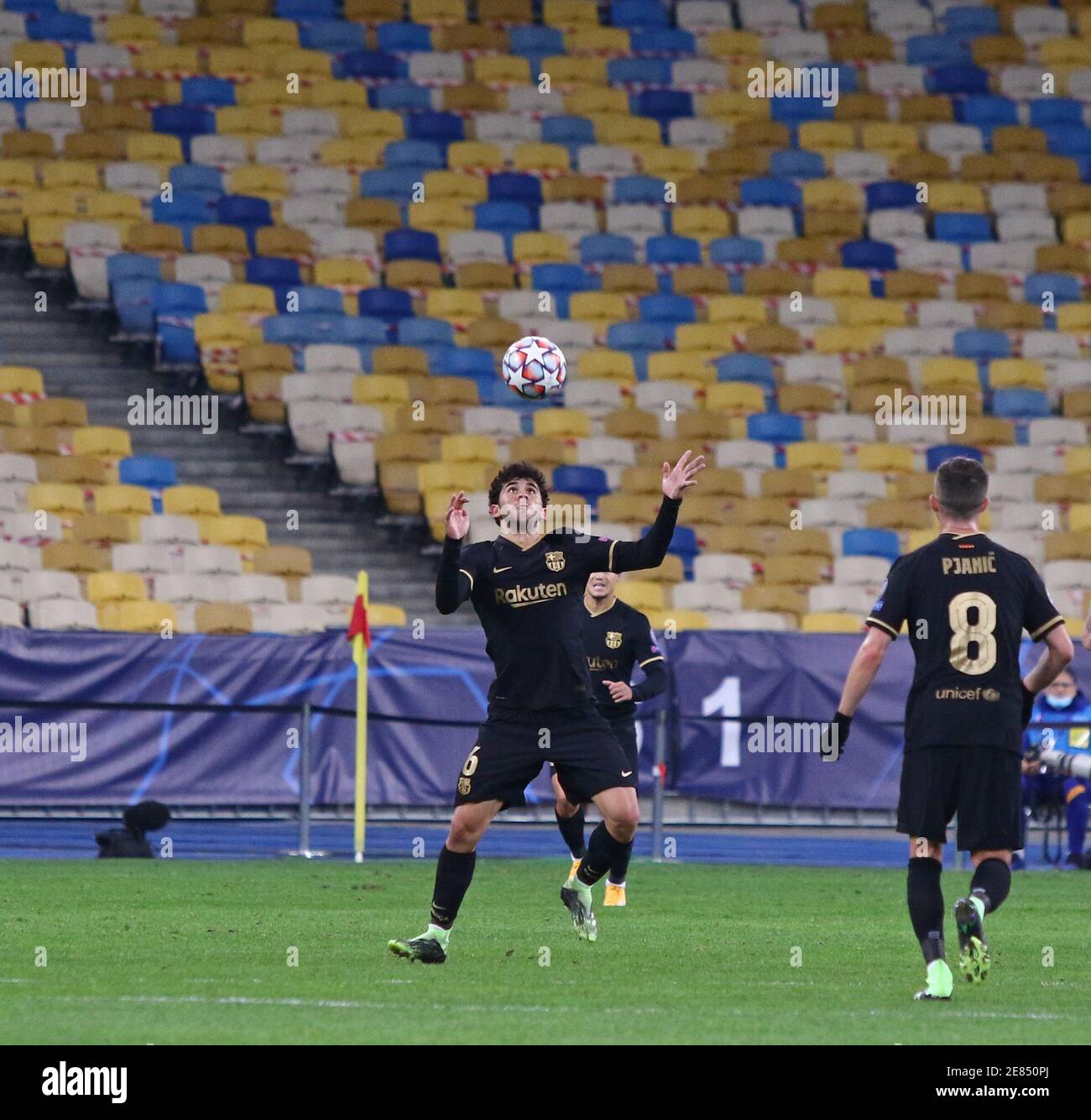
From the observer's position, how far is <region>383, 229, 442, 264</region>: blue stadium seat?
1102 inches

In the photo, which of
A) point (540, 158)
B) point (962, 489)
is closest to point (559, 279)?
point (540, 158)

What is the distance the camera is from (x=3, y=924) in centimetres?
1165

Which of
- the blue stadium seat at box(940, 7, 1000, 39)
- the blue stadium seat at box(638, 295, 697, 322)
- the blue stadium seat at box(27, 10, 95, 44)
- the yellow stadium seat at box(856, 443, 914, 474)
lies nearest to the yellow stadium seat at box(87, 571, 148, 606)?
the blue stadium seat at box(638, 295, 697, 322)

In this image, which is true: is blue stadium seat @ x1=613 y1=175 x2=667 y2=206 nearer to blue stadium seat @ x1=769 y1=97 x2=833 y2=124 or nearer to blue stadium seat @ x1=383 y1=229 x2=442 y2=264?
blue stadium seat @ x1=769 y1=97 x2=833 y2=124

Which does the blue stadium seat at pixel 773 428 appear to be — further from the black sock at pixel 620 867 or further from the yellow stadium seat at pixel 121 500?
the black sock at pixel 620 867

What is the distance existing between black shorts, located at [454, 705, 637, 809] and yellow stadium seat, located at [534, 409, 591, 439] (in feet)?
50.8

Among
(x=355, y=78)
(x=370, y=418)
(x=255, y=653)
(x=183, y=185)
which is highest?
(x=355, y=78)

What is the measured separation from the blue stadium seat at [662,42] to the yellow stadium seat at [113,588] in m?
12.6

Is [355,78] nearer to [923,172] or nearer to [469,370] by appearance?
[469,370]

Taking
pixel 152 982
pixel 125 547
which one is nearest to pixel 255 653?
pixel 125 547

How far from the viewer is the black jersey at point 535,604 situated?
10.1 metres

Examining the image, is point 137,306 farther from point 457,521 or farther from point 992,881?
point 992,881
